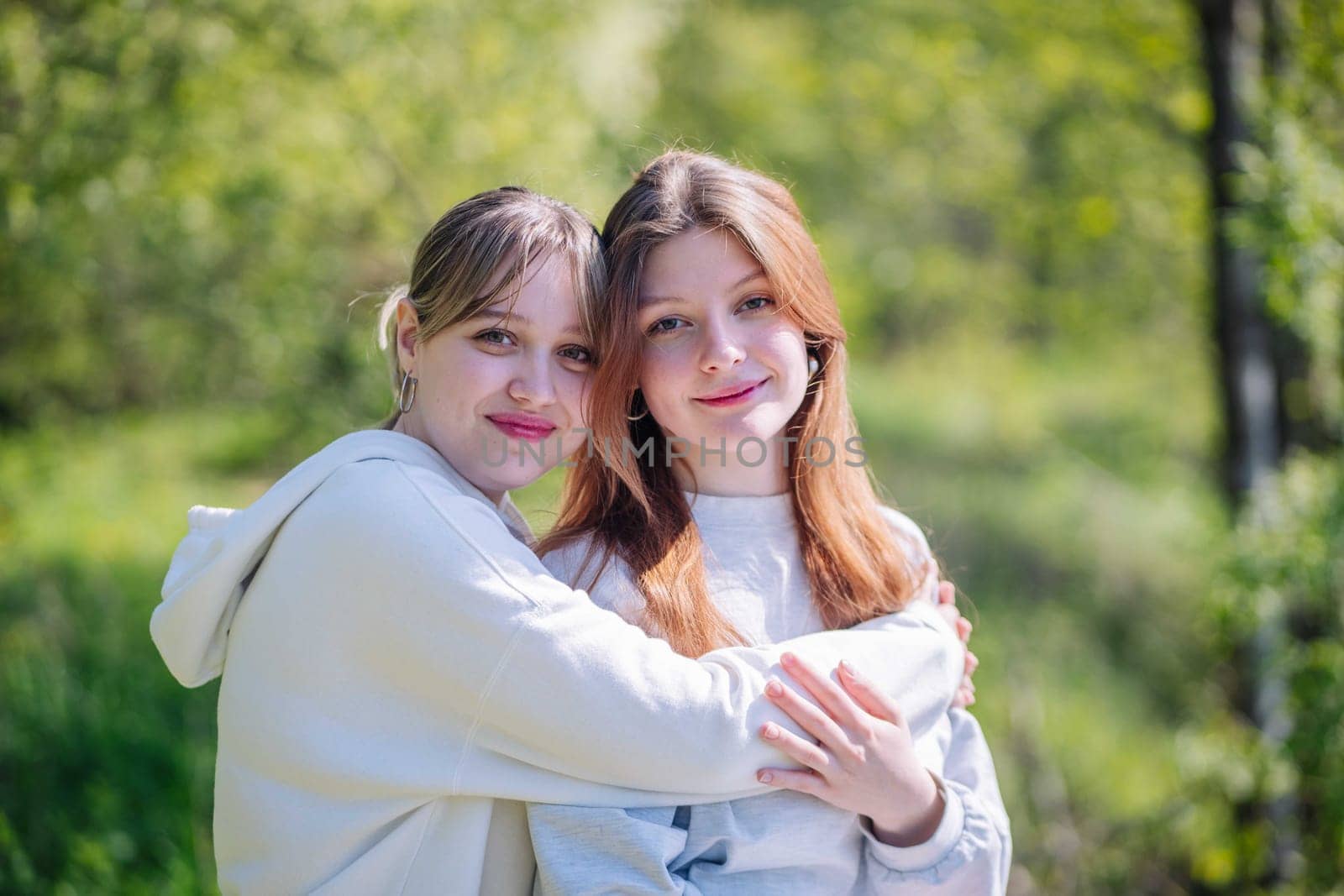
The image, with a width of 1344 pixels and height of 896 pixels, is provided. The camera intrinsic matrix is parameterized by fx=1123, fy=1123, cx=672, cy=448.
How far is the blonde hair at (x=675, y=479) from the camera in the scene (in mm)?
1928

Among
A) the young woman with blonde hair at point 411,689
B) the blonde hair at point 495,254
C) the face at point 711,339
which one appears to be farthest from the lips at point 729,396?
the young woman with blonde hair at point 411,689

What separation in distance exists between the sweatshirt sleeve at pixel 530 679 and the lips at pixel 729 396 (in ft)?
1.47

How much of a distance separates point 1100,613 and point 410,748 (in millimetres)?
6337

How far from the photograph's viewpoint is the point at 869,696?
1.82m

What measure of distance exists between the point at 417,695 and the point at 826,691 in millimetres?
631

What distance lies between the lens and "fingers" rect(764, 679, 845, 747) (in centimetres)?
174

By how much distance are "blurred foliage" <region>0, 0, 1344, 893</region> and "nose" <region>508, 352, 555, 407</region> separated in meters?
0.82


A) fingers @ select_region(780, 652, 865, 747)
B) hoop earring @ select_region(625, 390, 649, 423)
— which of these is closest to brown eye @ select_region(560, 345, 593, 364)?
hoop earring @ select_region(625, 390, 649, 423)

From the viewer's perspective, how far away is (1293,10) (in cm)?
434

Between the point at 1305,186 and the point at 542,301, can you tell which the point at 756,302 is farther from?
the point at 1305,186

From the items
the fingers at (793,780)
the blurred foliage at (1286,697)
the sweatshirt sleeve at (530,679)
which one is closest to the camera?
the sweatshirt sleeve at (530,679)

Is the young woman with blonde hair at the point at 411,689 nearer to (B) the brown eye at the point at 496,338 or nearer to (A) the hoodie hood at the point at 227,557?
(A) the hoodie hood at the point at 227,557

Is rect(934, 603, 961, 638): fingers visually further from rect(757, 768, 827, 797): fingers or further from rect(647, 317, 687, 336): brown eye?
rect(647, 317, 687, 336): brown eye

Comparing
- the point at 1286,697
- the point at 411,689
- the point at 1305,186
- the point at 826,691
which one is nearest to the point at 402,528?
the point at 411,689
